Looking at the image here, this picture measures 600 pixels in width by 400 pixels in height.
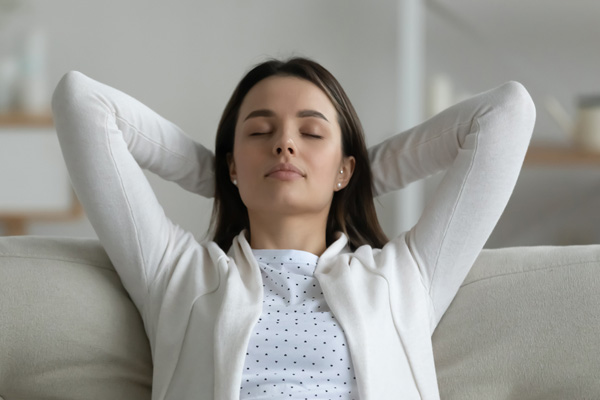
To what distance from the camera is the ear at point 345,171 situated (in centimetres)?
168

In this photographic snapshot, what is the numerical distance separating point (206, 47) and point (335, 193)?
269cm

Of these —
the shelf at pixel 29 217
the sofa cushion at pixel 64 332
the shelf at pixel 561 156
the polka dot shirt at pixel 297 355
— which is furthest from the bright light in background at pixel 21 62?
the polka dot shirt at pixel 297 355

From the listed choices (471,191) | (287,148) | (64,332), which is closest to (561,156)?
(471,191)

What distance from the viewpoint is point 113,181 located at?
58.2 inches

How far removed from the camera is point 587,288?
1.49 m

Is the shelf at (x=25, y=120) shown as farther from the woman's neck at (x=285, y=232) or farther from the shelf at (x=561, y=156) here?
the woman's neck at (x=285, y=232)

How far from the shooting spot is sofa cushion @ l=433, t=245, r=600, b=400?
144 centimetres

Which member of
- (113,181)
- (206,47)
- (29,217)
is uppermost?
(206,47)

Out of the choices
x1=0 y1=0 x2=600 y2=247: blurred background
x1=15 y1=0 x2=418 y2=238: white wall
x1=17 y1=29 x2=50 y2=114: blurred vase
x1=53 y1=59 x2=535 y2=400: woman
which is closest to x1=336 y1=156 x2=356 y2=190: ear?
x1=53 y1=59 x2=535 y2=400: woman

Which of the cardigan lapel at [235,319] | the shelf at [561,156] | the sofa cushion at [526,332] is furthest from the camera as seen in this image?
the shelf at [561,156]

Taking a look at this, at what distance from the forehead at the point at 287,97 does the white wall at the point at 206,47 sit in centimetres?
262

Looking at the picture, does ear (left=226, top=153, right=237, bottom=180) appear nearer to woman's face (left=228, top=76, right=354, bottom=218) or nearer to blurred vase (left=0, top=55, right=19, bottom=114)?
woman's face (left=228, top=76, right=354, bottom=218)

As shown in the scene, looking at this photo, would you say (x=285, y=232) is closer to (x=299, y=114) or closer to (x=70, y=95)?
(x=299, y=114)

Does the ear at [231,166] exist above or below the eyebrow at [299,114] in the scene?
below
